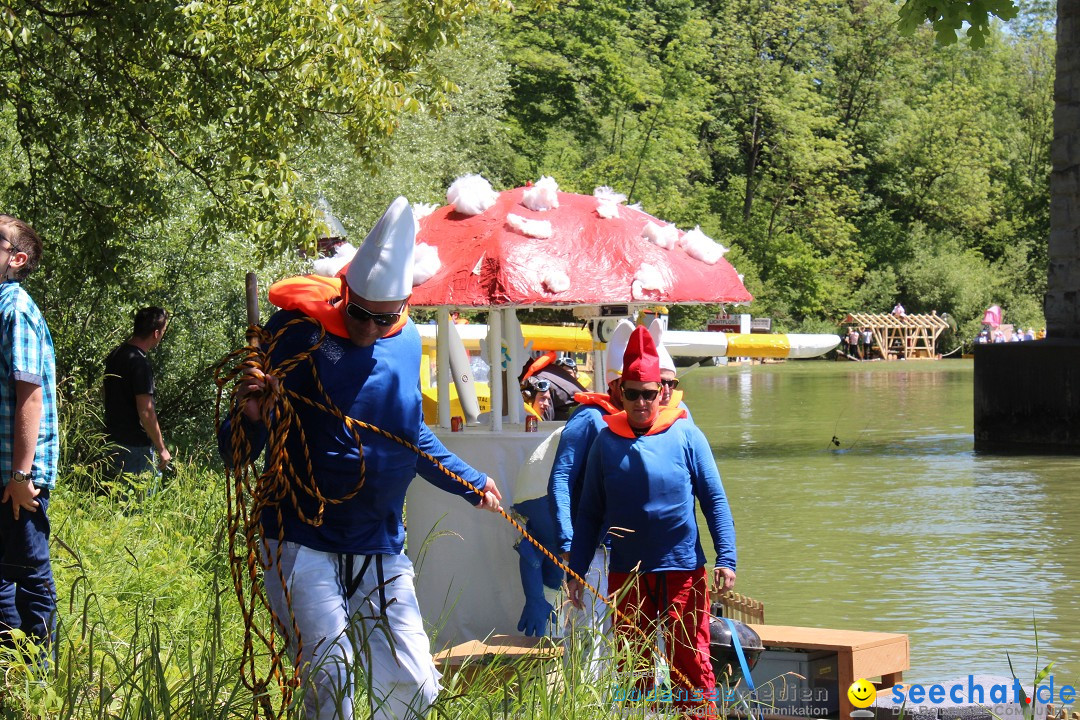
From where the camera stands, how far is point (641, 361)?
19.4 ft

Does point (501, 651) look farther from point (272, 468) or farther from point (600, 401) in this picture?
point (272, 468)

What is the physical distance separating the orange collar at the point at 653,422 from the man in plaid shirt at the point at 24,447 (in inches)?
86.7

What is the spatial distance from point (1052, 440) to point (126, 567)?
15.2m

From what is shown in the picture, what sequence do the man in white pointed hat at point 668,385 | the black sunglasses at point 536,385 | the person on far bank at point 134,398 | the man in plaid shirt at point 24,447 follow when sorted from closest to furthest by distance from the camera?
the man in plaid shirt at point 24,447
the man in white pointed hat at point 668,385
the person on far bank at point 134,398
the black sunglasses at point 536,385

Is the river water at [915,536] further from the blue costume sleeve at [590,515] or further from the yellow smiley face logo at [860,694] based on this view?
the blue costume sleeve at [590,515]

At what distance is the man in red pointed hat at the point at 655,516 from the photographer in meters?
5.79

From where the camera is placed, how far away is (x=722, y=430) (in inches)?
967

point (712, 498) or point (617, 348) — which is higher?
point (617, 348)

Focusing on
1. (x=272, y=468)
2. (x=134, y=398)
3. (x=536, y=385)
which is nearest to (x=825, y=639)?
(x=272, y=468)

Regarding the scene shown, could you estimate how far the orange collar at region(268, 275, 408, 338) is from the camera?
4531 millimetres

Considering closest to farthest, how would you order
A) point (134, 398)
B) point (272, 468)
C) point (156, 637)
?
point (272, 468)
point (156, 637)
point (134, 398)

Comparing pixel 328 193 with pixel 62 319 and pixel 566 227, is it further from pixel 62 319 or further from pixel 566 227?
pixel 566 227

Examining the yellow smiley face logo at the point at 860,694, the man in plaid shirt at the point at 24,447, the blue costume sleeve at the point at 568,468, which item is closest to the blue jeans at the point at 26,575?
the man in plaid shirt at the point at 24,447

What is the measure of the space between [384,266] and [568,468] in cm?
230
